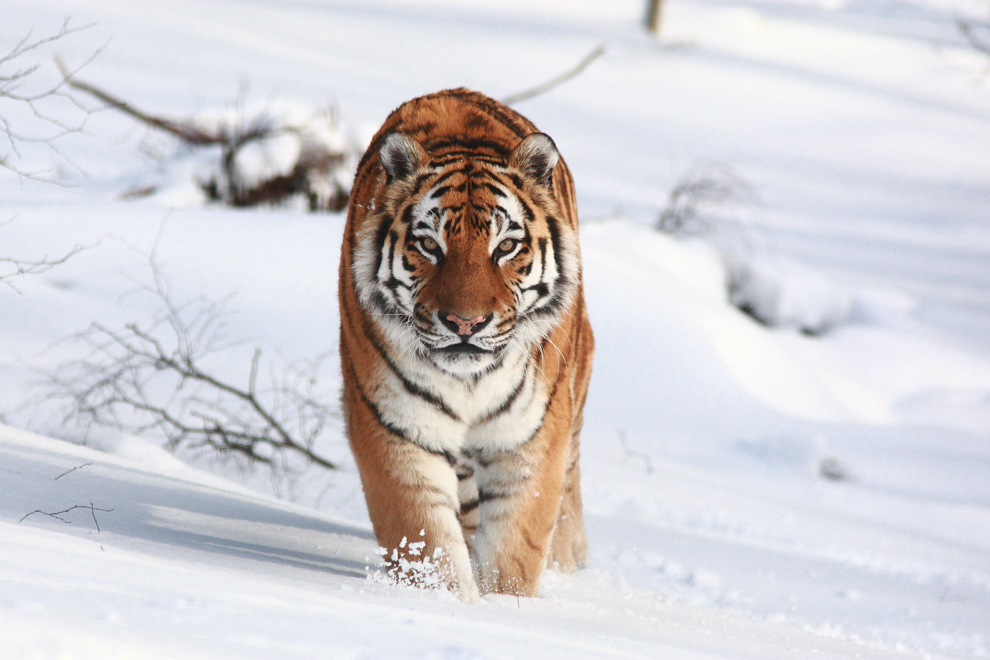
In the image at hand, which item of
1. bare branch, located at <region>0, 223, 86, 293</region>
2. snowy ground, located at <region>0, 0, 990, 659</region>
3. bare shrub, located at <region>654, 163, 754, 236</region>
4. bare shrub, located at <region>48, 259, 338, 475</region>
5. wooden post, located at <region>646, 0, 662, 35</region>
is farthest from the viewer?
wooden post, located at <region>646, 0, 662, 35</region>

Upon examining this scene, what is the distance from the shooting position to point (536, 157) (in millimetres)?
2338

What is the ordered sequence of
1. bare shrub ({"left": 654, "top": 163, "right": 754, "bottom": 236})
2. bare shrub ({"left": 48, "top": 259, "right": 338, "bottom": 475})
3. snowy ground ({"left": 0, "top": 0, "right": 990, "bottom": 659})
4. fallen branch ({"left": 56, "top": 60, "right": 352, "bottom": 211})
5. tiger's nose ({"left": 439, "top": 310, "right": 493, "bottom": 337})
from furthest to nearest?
bare shrub ({"left": 654, "top": 163, "right": 754, "bottom": 236}), fallen branch ({"left": 56, "top": 60, "right": 352, "bottom": 211}), bare shrub ({"left": 48, "top": 259, "right": 338, "bottom": 475}), tiger's nose ({"left": 439, "top": 310, "right": 493, "bottom": 337}), snowy ground ({"left": 0, "top": 0, "right": 990, "bottom": 659})

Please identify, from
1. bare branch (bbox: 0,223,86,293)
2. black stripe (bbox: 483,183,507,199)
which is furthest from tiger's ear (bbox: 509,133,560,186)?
bare branch (bbox: 0,223,86,293)

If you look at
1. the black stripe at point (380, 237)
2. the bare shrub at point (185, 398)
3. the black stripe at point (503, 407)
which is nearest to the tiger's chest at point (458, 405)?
the black stripe at point (503, 407)

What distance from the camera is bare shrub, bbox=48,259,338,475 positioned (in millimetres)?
3832

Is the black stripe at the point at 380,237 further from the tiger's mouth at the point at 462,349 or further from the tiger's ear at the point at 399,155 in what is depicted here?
the tiger's mouth at the point at 462,349

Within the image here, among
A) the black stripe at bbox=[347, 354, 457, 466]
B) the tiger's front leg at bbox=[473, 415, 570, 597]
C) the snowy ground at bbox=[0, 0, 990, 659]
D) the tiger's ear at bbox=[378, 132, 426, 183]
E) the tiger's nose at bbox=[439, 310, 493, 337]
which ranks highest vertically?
the tiger's ear at bbox=[378, 132, 426, 183]

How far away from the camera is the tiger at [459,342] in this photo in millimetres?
2189

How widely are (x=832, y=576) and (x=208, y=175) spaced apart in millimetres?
4655

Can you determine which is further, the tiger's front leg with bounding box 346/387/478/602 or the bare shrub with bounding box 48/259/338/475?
the bare shrub with bounding box 48/259/338/475

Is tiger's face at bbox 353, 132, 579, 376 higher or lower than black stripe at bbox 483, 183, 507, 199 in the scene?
lower

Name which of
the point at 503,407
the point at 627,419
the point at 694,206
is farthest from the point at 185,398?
the point at 694,206

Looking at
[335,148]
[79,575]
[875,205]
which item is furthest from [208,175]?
[875,205]

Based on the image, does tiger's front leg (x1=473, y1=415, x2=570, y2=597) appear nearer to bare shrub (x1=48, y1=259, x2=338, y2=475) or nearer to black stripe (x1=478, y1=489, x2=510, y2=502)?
black stripe (x1=478, y1=489, x2=510, y2=502)
